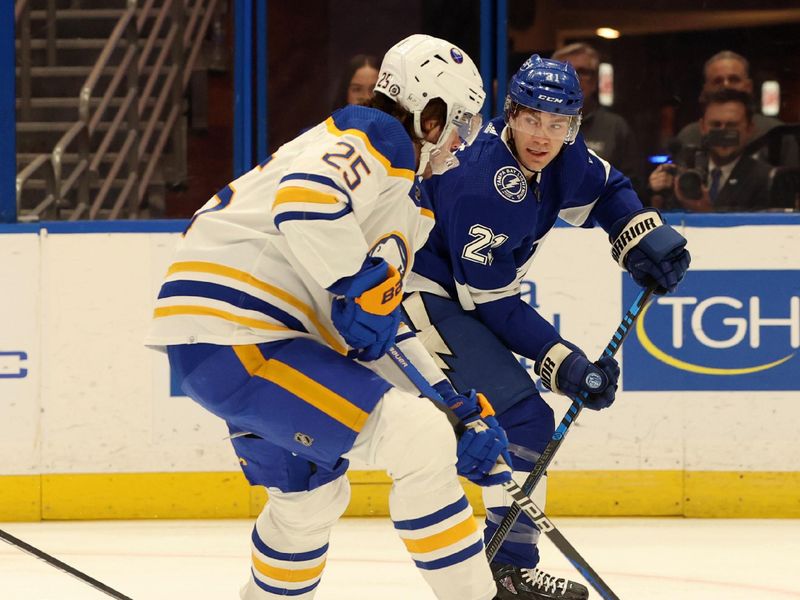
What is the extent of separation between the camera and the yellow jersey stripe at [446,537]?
2520mm

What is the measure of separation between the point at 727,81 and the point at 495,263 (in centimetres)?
179

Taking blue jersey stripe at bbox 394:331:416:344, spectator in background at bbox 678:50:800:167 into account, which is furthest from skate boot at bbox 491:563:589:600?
spectator in background at bbox 678:50:800:167

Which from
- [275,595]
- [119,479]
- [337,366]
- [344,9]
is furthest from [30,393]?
[337,366]

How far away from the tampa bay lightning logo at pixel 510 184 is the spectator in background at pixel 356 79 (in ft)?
5.19

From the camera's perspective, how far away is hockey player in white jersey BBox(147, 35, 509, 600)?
7.99 ft

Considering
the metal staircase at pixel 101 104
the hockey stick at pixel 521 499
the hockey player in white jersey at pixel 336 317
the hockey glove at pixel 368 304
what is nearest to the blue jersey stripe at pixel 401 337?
the hockey stick at pixel 521 499

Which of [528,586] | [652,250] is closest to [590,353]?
[652,250]

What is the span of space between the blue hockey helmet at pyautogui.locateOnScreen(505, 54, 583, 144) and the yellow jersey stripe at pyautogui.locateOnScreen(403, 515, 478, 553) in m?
0.95

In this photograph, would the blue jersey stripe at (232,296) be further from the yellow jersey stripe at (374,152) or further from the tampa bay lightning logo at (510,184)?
the tampa bay lightning logo at (510,184)

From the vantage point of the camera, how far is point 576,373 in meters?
3.16

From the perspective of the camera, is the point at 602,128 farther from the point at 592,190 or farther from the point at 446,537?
the point at 446,537

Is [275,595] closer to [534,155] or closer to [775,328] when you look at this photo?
[534,155]

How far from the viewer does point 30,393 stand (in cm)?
435

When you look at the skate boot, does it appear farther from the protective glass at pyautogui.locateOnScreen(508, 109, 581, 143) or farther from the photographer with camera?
the photographer with camera
